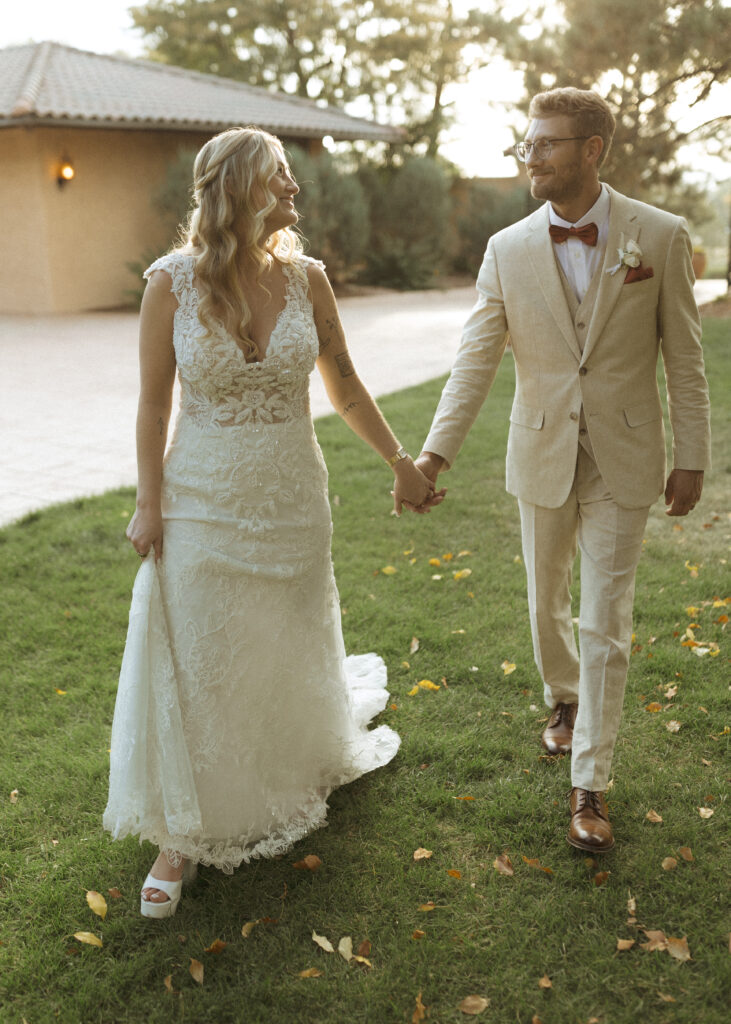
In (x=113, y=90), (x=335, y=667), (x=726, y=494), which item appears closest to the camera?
(x=335, y=667)

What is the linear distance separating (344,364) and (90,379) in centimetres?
879

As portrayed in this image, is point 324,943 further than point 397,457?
No

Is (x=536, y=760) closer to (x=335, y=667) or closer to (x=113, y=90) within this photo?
(x=335, y=667)

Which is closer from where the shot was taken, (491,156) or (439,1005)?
(439,1005)

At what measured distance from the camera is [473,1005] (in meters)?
2.39

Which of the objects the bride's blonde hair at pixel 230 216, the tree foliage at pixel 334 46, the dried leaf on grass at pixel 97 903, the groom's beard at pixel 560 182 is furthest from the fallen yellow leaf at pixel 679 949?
the tree foliage at pixel 334 46

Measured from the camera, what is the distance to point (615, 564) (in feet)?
9.64

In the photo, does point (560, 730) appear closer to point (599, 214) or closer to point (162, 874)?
point (162, 874)

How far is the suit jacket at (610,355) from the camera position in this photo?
2818 millimetres

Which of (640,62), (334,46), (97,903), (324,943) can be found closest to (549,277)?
(324,943)

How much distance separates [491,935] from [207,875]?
0.93 metres

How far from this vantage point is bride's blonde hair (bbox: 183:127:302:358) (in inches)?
101

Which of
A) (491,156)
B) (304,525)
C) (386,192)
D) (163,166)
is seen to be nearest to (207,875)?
(304,525)

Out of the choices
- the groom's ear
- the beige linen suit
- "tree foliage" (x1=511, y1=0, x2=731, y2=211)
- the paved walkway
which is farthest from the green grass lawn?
"tree foliage" (x1=511, y1=0, x2=731, y2=211)
